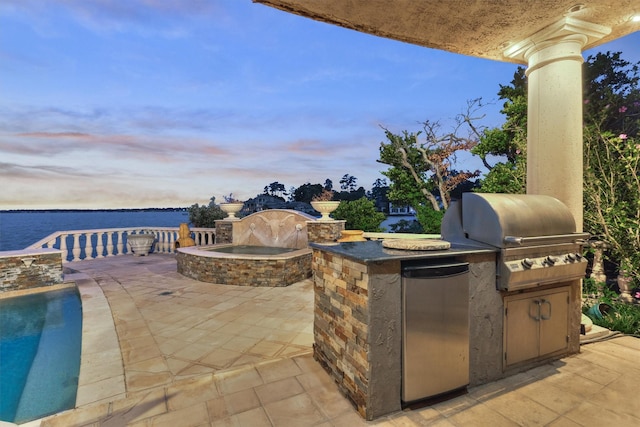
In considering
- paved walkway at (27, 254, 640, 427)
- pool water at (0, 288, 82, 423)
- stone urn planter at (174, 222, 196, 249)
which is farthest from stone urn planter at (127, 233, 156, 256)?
paved walkway at (27, 254, 640, 427)

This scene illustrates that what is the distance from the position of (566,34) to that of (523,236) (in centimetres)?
256

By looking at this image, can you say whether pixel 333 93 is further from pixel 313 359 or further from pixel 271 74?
pixel 313 359

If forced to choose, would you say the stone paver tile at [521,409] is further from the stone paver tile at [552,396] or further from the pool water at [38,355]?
the pool water at [38,355]

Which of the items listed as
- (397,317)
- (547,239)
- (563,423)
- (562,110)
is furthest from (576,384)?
(562,110)

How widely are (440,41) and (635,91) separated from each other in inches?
301

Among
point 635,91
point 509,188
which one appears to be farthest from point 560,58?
point 635,91

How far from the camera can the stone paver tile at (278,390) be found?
2.09 meters

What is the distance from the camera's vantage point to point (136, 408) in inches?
77.5

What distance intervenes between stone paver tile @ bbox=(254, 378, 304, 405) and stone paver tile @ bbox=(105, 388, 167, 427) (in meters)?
0.69

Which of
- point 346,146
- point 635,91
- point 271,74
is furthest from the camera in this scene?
point 346,146

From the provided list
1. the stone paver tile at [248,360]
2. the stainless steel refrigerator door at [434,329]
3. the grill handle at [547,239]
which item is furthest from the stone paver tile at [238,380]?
the grill handle at [547,239]

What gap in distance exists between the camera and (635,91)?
7.07 m

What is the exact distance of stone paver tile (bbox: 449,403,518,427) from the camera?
182cm

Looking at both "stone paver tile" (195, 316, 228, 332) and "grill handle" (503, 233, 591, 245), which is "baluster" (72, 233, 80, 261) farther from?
"grill handle" (503, 233, 591, 245)
